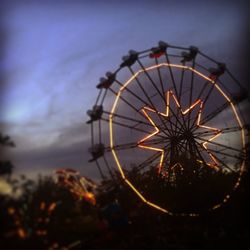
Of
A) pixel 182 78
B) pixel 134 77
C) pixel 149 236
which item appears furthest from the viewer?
pixel 182 78

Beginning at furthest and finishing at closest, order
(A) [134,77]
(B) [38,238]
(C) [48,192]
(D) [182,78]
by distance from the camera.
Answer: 1. (D) [182,78]
2. (A) [134,77]
3. (C) [48,192]
4. (B) [38,238]

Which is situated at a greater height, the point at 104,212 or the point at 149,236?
the point at 104,212

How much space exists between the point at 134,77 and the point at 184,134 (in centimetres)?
302

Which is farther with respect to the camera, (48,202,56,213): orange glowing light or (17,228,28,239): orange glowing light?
(48,202,56,213): orange glowing light

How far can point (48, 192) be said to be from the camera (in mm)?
16797

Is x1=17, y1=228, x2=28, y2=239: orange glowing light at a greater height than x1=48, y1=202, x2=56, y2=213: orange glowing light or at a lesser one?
lesser

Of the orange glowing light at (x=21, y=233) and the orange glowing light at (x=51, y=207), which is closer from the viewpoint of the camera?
the orange glowing light at (x=21, y=233)

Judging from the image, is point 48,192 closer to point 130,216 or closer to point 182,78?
point 130,216

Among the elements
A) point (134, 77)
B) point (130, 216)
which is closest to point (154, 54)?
point (134, 77)

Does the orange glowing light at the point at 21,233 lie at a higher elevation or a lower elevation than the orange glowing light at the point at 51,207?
lower

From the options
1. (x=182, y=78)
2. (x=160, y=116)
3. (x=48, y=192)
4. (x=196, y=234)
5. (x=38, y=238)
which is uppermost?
(x=182, y=78)

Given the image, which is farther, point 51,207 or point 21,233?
point 51,207

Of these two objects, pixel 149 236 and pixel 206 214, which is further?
pixel 206 214

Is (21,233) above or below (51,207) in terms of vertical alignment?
below
